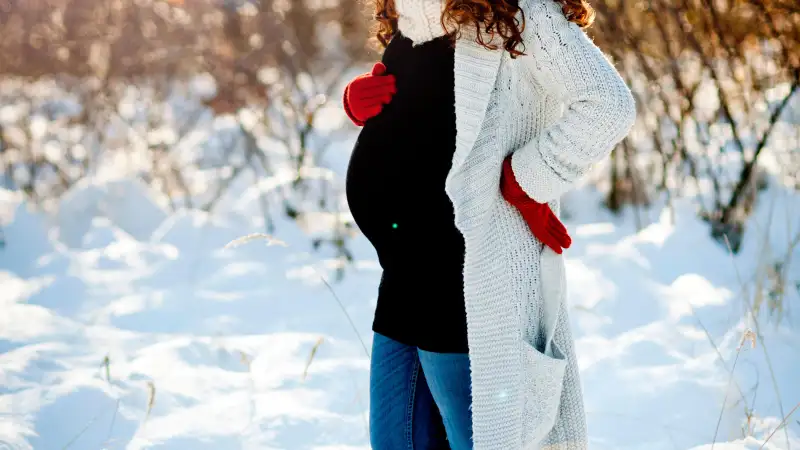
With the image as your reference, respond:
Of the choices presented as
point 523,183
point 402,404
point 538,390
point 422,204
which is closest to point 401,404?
point 402,404

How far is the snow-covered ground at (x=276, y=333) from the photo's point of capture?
258 centimetres

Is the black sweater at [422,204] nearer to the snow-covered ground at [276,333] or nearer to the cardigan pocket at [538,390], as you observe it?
the cardigan pocket at [538,390]

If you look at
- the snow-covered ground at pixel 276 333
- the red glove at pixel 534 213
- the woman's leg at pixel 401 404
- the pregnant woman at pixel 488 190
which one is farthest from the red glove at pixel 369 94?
the snow-covered ground at pixel 276 333

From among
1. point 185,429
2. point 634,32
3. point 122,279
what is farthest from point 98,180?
point 634,32

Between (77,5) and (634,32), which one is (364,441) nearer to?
(634,32)

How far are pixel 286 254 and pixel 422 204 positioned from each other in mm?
3281

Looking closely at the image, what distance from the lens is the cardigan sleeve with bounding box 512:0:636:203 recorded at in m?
1.34

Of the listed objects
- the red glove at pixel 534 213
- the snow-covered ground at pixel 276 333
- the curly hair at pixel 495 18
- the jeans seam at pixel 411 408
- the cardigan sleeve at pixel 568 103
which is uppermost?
the curly hair at pixel 495 18

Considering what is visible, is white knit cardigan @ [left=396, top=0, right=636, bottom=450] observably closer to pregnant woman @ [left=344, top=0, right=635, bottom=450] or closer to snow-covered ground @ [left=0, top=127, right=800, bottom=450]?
pregnant woman @ [left=344, top=0, right=635, bottom=450]

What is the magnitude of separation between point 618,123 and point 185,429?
6.49 feet

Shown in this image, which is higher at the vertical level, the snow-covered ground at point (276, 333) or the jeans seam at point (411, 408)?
the jeans seam at point (411, 408)

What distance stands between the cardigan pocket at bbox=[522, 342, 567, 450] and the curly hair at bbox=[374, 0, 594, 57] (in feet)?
1.96

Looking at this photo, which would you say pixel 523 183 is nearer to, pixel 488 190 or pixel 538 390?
pixel 488 190

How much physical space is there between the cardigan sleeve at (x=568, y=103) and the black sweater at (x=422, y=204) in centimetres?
18
